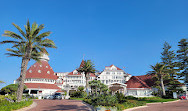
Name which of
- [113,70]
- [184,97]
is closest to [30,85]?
[113,70]

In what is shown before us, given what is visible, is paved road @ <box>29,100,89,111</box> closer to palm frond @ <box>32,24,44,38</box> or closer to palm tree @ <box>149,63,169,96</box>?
palm frond @ <box>32,24,44,38</box>

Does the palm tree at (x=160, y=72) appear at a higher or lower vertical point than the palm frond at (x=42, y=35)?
lower

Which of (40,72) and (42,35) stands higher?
(42,35)

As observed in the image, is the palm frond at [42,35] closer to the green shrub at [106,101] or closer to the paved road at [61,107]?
the paved road at [61,107]

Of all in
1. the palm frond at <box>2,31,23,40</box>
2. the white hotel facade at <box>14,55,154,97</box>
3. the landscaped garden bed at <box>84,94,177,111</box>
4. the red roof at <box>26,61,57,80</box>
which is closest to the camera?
the landscaped garden bed at <box>84,94,177,111</box>

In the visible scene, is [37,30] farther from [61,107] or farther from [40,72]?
[40,72]

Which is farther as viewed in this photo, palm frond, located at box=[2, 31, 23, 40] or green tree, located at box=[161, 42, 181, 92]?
green tree, located at box=[161, 42, 181, 92]

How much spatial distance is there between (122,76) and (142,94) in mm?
21295

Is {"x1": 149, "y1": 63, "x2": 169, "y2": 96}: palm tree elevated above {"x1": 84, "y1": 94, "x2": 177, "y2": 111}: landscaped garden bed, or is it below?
above

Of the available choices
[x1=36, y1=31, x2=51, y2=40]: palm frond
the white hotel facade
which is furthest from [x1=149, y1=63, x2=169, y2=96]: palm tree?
[x1=36, y1=31, x2=51, y2=40]: palm frond

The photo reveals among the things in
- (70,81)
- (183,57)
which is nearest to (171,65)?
(183,57)

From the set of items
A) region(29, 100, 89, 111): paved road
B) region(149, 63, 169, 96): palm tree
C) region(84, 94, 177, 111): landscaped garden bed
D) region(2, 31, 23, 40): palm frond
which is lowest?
region(29, 100, 89, 111): paved road

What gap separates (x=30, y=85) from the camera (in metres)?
48.6

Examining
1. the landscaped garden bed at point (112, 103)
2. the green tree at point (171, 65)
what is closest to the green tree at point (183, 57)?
the green tree at point (171, 65)
